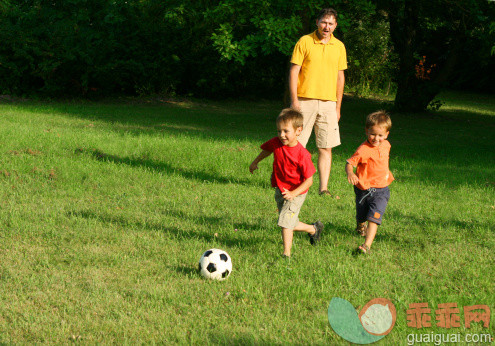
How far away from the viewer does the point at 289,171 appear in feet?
15.8

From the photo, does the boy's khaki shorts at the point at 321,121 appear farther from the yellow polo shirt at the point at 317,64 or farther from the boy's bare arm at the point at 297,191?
the boy's bare arm at the point at 297,191

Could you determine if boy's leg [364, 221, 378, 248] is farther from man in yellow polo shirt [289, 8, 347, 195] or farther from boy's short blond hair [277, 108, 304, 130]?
man in yellow polo shirt [289, 8, 347, 195]

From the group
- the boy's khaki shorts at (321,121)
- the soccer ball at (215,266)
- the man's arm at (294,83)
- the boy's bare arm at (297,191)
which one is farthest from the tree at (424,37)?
the soccer ball at (215,266)

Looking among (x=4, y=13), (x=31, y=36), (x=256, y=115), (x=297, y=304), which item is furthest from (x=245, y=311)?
(x=4, y=13)

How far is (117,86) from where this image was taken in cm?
2102

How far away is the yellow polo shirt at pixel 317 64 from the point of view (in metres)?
7.09

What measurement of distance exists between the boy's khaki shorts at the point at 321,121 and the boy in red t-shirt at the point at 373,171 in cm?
202

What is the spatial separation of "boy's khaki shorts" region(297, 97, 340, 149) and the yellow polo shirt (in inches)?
4.1

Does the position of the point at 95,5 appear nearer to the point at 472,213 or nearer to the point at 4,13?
the point at 4,13

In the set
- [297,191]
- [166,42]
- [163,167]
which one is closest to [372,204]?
[297,191]

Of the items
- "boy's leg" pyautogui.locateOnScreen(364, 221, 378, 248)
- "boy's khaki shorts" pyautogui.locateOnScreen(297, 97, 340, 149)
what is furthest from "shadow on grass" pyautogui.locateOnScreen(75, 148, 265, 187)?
"boy's leg" pyautogui.locateOnScreen(364, 221, 378, 248)

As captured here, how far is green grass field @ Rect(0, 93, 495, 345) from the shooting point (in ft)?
11.9

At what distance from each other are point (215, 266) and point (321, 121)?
373cm

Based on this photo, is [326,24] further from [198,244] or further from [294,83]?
[198,244]
